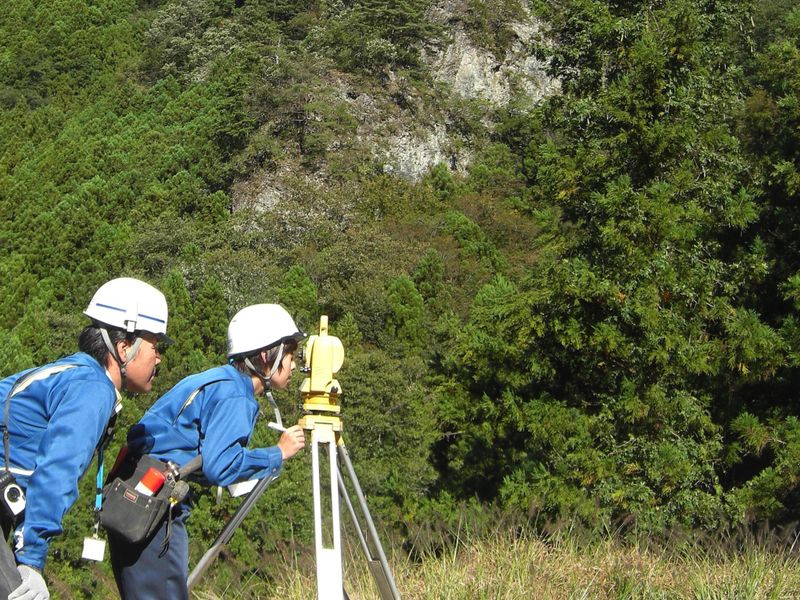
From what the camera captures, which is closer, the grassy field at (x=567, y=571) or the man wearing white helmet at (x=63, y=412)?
the man wearing white helmet at (x=63, y=412)

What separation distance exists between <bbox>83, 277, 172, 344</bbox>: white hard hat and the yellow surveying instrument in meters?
0.53

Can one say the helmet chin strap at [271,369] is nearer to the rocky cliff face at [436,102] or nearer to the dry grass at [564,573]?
the dry grass at [564,573]

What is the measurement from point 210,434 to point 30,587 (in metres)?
0.74

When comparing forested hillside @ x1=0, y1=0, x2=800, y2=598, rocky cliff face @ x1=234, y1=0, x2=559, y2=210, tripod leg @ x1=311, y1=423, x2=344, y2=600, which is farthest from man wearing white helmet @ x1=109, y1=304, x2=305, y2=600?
rocky cliff face @ x1=234, y1=0, x2=559, y2=210

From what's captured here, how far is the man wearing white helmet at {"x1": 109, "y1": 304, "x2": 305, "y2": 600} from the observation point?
2.96 m

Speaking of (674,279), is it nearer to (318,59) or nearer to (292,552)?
(292,552)

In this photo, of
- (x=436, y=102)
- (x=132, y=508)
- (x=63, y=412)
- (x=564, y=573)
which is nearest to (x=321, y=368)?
(x=132, y=508)

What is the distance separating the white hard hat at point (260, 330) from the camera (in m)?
3.14

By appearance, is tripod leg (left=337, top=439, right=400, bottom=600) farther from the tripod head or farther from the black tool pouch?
the black tool pouch

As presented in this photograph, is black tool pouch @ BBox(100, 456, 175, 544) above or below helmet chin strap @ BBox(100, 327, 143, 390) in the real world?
below

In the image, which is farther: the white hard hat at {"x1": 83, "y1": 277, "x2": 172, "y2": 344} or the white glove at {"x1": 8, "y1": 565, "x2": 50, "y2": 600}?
the white hard hat at {"x1": 83, "y1": 277, "x2": 172, "y2": 344}

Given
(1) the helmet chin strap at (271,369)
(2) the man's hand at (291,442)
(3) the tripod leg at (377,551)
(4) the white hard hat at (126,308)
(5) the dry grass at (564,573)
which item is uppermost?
(4) the white hard hat at (126,308)

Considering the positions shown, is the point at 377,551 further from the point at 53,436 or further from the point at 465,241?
the point at 465,241

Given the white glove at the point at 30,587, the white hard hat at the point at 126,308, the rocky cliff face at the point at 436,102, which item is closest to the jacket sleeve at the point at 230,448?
the white hard hat at the point at 126,308
